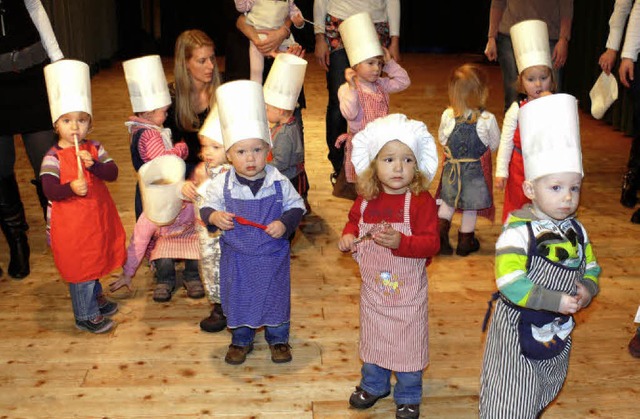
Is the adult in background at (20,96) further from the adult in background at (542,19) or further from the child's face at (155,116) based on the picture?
the adult in background at (542,19)

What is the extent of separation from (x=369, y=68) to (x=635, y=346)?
1946mm

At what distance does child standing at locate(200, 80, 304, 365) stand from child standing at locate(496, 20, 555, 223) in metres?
1.19

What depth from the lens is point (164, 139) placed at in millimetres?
3623

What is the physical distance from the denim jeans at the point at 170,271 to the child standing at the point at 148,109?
0.50m

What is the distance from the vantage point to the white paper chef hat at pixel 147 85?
3.56 m

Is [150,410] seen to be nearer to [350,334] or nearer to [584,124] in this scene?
[350,334]

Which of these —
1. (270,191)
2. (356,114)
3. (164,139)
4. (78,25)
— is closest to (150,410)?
(270,191)

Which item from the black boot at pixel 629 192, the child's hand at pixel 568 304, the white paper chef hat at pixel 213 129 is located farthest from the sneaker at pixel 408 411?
the black boot at pixel 629 192

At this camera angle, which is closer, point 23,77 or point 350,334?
point 350,334

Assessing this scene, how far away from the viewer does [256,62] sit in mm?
4723

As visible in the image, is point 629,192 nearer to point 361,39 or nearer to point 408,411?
point 361,39

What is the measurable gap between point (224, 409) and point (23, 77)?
1.91 metres

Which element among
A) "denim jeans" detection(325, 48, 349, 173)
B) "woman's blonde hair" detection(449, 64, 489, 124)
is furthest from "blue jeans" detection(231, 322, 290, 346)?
"denim jeans" detection(325, 48, 349, 173)

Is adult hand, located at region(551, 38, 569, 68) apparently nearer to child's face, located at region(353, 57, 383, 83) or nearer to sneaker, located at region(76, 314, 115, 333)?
child's face, located at region(353, 57, 383, 83)
